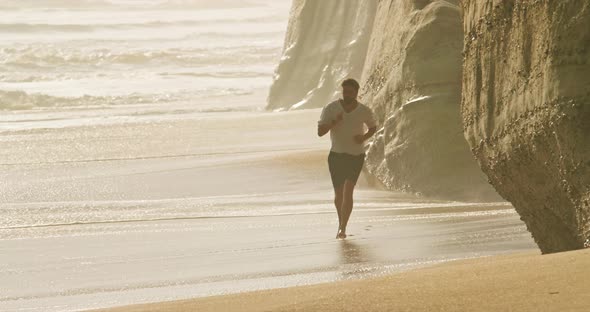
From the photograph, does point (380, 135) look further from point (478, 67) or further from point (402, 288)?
point (402, 288)

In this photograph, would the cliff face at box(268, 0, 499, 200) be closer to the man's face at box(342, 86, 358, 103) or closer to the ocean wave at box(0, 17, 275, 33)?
the man's face at box(342, 86, 358, 103)

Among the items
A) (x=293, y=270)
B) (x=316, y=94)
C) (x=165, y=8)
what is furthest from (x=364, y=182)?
(x=165, y=8)

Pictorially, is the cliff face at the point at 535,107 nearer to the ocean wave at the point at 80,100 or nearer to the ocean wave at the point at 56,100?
the ocean wave at the point at 80,100

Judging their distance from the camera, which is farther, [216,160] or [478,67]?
[216,160]

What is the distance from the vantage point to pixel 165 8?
207 feet

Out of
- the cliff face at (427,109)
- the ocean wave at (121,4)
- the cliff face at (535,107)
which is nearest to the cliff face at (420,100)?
the cliff face at (427,109)

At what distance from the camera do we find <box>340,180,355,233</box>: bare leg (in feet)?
37.9

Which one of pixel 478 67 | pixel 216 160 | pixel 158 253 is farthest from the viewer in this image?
pixel 216 160

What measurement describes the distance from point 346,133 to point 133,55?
29817mm

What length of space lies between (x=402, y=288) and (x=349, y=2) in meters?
19.7

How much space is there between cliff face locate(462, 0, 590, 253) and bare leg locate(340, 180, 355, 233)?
9.03 feet

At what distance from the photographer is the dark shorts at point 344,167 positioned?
39.5 feet

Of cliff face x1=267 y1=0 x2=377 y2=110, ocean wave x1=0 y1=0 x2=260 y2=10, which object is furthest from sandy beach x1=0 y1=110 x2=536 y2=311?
ocean wave x1=0 y1=0 x2=260 y2=10

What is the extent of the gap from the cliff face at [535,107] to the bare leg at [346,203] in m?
2.75
